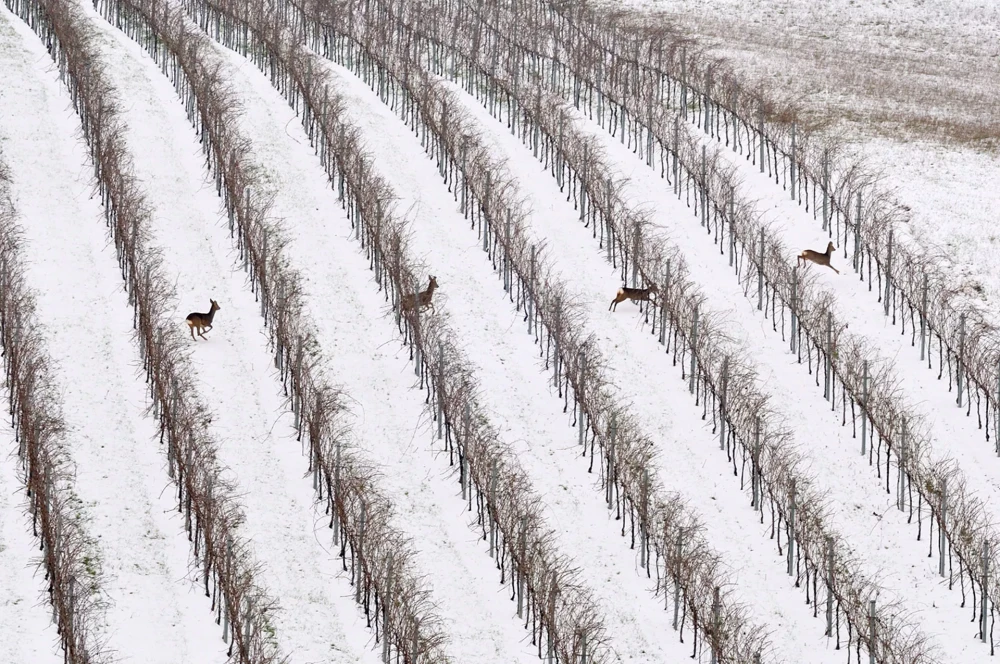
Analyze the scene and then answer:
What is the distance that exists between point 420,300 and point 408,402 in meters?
3.18

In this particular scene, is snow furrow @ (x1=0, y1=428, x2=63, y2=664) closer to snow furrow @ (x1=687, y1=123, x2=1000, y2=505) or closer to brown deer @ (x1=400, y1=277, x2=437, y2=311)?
brown deer @ (x1=400, y1=277, x2=437, y2=311)

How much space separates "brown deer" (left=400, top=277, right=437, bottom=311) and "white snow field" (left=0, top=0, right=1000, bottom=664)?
0.82m

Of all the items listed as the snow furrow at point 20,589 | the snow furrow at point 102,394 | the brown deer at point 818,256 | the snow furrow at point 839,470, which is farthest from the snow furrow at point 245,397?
the brown deer at point 818,256

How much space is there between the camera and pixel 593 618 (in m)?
24.6

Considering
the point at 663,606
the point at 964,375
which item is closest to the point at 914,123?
the point at 964,375

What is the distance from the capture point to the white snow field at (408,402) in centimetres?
2516

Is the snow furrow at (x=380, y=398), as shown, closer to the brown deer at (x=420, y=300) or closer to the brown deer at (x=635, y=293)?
the brown deer at (x=420, y=300)

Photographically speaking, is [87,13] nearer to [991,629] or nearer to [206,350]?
[206,350]

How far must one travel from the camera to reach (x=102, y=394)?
2962 cm

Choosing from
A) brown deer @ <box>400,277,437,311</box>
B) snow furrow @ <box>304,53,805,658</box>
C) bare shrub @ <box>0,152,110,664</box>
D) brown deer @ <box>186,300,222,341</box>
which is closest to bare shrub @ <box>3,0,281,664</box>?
brown deer @ <box>186,300,222,341</box>

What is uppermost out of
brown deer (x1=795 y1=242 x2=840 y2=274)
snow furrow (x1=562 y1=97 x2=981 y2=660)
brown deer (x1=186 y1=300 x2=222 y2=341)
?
brown deer (x1=795 y1=242 x2=840 y2=274)

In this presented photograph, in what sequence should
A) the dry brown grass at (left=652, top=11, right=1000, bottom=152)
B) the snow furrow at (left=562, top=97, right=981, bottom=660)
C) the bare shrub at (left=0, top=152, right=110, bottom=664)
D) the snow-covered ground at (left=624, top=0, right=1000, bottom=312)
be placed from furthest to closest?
the dry brown grass at (left=652, top=11, right=1000, bottom=152) → the snow-covered ground at (left=624, top=0, right=1000, bottom=312) → the snow furrow at (left=562, top=97, right=981, bottom=660) → the bare shrub at (left=0, top=152, right=110, bottom=664)

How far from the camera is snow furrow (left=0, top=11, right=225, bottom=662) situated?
950 inches

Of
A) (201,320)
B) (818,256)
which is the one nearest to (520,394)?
(201,320)
